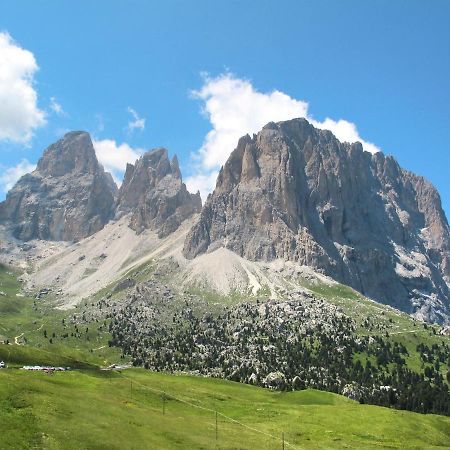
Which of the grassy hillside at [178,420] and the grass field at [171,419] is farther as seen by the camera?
the grass field at [171,419]

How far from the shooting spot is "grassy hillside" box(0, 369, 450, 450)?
64250 millimetres

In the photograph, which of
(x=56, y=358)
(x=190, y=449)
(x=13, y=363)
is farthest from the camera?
(x=56, y=358)

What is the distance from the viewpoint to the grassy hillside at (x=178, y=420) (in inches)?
2530

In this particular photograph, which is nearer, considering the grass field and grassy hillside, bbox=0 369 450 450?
grassy hillside, bbox=0 369 450 450

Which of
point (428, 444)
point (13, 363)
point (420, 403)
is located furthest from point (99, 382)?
point (420, 403)

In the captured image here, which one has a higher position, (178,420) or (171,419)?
(171,419)

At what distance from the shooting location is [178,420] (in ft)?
293

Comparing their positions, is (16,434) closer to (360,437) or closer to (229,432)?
(229,432)

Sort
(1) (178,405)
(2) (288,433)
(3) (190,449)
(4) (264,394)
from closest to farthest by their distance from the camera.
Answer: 1. (3) (190,449)
2. (2) (288,433)
3. (1) (178,405)
4. (4) (264,394)

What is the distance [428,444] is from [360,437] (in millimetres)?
14260

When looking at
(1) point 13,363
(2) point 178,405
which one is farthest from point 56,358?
(2) point 178,405

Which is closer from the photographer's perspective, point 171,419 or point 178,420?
point 171,419

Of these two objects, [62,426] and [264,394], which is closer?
[62,426]

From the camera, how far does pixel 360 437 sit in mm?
107438
